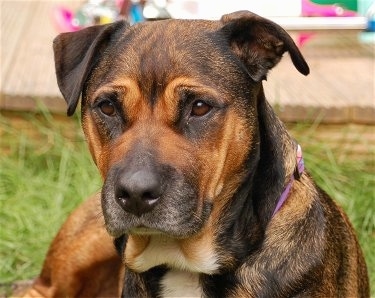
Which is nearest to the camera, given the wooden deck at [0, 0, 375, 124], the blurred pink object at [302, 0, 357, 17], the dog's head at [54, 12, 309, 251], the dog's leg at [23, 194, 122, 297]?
the dog's head at [54, 12, 309, 251]

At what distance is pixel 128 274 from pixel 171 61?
3.61 ft

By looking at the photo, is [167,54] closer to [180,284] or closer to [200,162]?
[200,162]

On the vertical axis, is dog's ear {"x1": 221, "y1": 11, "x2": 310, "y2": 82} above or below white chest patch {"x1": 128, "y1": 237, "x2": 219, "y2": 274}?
above

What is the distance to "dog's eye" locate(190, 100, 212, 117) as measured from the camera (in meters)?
3.36

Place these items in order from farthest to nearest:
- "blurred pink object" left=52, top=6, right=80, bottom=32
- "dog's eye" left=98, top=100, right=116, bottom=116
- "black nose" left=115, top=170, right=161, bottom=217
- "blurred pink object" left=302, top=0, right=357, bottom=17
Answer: "blurred pink object" left=52, top=6, right=80, bottom=32 < "blurred pink object" left=302, top=0, right=357, bottom=17 < "dog's eye" left=98, top=100, right=116, bottom=116 < "black nose" left=115, top=170, right=161, bottom=217

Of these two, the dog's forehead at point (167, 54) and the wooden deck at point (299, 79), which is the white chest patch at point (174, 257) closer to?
the dog's forehead at point (167, 54)

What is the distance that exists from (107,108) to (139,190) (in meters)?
0.52

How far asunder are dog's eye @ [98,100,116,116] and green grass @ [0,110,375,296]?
2135 millimetres

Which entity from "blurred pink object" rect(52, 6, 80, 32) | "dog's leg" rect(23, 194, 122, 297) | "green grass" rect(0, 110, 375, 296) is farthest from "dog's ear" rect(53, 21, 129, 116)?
"blurred pink object" rect(52, 6, 80, 32)

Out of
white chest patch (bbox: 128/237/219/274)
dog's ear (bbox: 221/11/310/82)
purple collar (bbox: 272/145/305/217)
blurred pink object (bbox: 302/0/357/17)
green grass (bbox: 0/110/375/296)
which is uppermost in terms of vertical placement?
dog's ear (bbox: 221/11/310/82)

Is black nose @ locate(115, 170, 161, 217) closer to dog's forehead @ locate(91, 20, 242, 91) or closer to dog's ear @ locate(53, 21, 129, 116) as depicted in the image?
dog's forehead @ locate(91, 20, 242, 91)

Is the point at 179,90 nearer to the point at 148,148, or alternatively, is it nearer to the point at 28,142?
the point at 148,148

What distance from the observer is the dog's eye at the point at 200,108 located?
11.0 ft

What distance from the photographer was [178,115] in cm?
333
